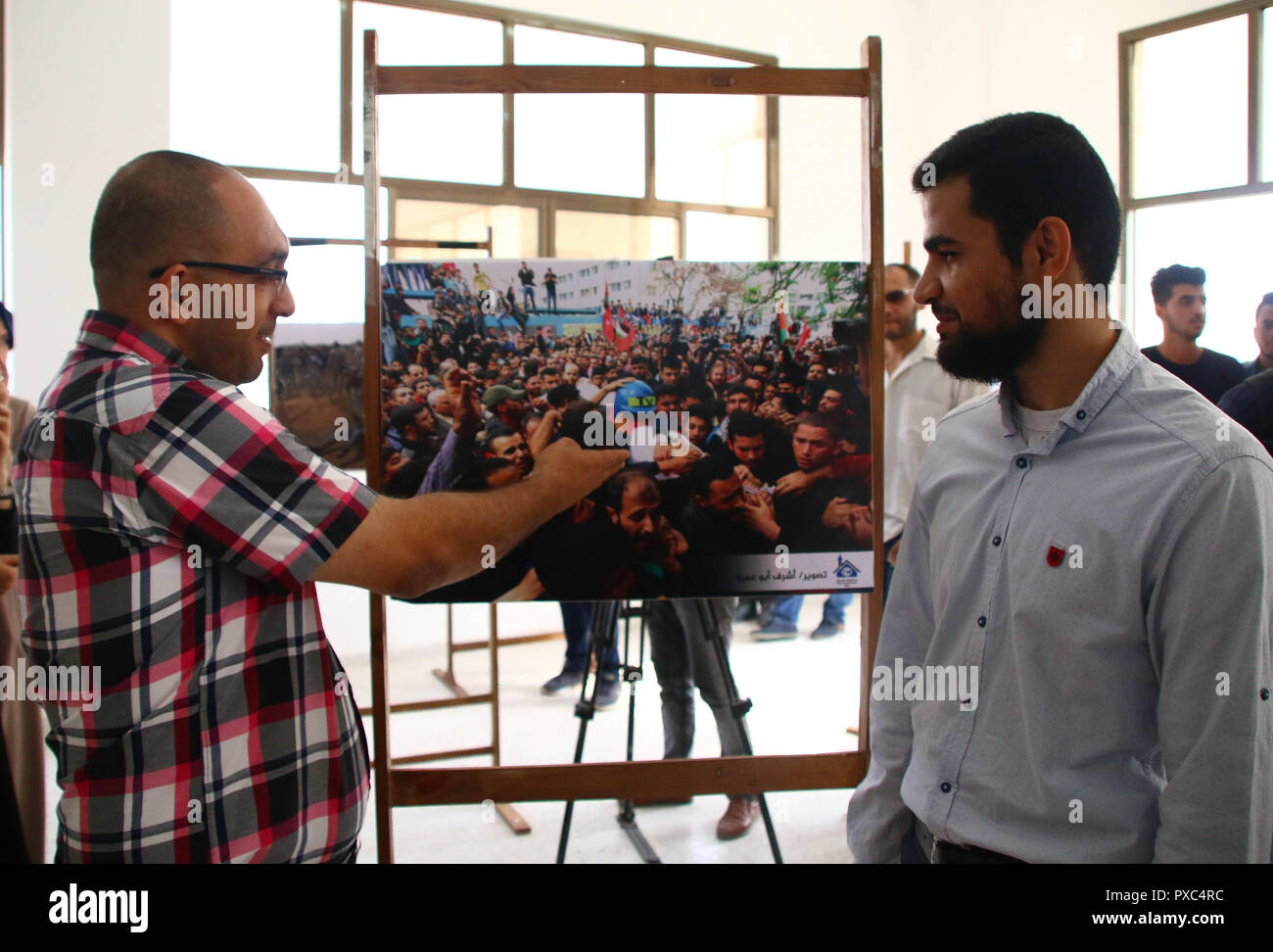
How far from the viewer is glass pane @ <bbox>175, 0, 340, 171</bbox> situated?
4.27m

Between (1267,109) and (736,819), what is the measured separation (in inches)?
201

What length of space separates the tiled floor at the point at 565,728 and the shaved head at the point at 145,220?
2106 mm

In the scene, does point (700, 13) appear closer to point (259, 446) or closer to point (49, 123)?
point (49, 123)

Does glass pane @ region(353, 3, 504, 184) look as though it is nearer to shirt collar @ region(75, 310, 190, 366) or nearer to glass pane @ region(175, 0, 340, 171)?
glass pane @ region(175, 0, 340, 171)

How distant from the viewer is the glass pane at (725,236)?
228 inches

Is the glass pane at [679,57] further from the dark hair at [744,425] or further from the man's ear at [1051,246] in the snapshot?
the man's ear at [1051,246]

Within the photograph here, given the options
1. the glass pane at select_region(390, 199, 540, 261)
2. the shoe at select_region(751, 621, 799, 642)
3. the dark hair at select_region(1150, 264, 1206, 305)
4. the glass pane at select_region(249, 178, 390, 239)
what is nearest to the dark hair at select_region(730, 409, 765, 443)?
the dark hair at select_region(1150, 264, 1206, 305)

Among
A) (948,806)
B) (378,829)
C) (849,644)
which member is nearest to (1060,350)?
(948,806)

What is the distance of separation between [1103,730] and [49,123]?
4.68 m

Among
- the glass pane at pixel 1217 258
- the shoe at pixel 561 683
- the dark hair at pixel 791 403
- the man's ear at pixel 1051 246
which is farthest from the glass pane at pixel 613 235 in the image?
the man's ear at pixel 1051 246

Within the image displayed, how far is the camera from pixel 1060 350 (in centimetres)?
114

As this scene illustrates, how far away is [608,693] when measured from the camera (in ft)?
13.9

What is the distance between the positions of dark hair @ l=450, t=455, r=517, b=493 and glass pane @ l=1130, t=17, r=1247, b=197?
5.40 meters
